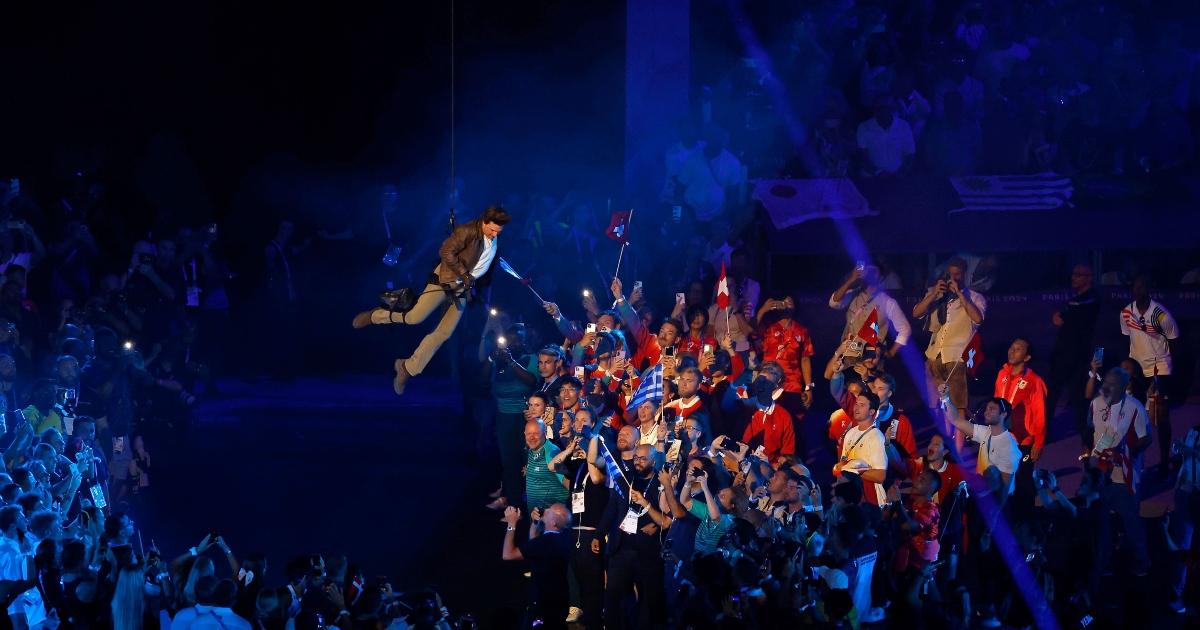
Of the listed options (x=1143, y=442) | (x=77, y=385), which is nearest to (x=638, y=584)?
(x=1143, y=442)

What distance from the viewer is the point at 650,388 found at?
839cm

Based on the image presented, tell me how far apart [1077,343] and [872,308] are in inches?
65.4

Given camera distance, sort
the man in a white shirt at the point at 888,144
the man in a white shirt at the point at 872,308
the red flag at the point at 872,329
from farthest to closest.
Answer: the man in a white shirt at the point at 888,144, the man in a white shirt at the point at 872,308, the red flag at the point at 872,329

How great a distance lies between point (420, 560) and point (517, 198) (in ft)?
17.7

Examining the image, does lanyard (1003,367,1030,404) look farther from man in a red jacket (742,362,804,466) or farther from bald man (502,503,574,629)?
bald man (502,503,574,629)

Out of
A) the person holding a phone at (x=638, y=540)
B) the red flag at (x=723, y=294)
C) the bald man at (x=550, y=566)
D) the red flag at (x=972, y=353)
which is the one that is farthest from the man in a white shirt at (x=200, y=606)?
the red flag at (x=972, y=353)

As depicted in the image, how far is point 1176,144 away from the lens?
40.5ft

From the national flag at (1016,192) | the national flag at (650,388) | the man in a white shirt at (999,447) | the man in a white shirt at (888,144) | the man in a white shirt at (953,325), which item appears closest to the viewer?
the man in a white shirt at (999,447)

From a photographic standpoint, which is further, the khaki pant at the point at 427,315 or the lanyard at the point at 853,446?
the khaki pant at the point at 427,315

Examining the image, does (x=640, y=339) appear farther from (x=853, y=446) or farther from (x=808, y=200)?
(x=808, y=200)

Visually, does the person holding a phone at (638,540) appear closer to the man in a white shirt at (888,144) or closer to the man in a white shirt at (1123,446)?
the man in a white shirt at (1123,446)

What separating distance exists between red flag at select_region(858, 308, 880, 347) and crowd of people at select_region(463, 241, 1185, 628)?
15 millimetres

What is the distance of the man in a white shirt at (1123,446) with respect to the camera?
7.82m

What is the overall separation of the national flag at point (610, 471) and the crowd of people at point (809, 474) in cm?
1
